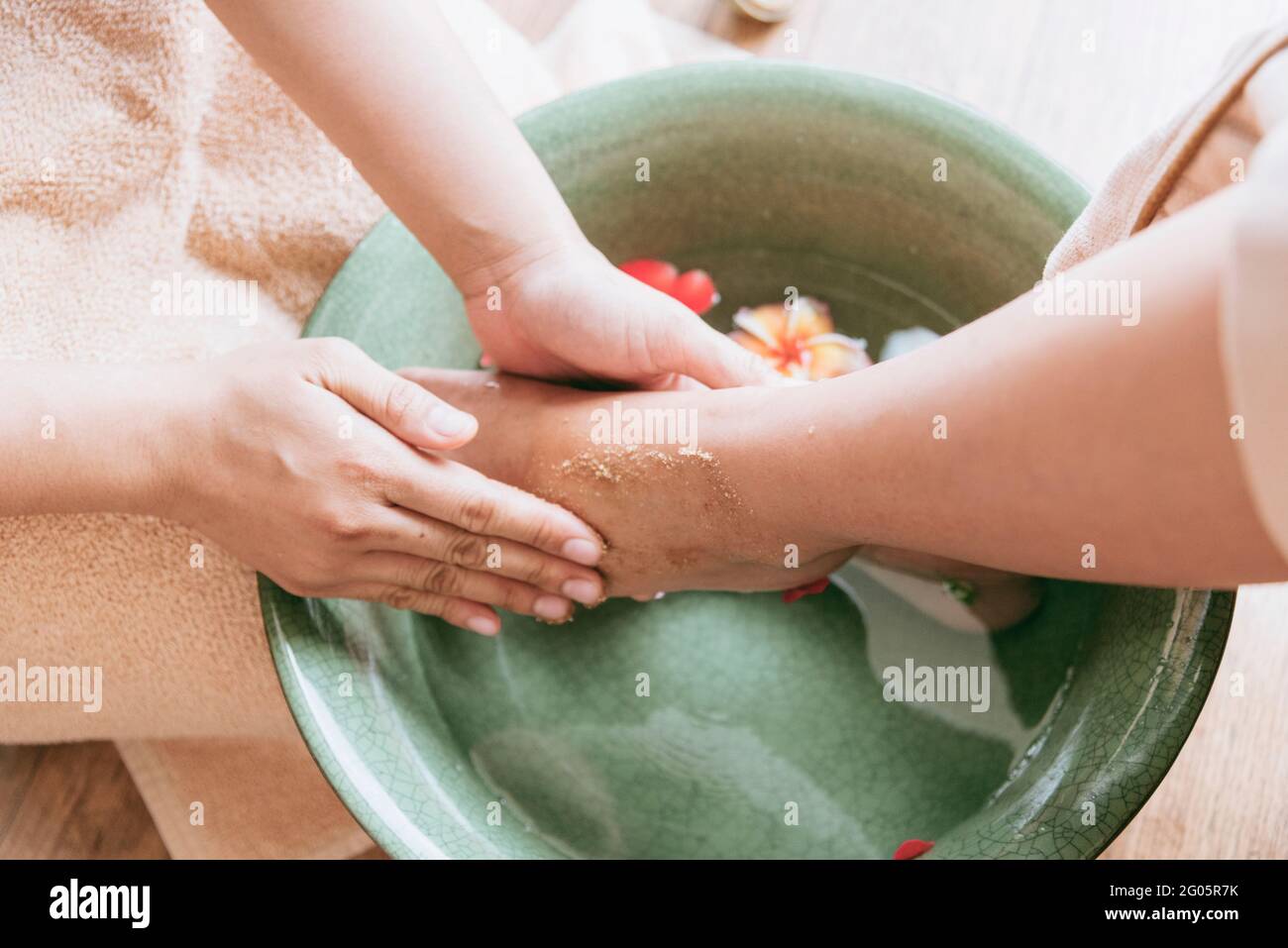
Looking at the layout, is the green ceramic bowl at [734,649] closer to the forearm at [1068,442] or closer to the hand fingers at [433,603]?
the hand fingers at [433,603]

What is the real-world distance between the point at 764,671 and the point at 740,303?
1.02 ft

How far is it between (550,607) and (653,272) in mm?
299

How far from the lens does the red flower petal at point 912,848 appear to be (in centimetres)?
60

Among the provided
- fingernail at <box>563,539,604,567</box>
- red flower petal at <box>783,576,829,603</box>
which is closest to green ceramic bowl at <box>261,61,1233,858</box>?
red flower petal at <box>783,576,829,603</box>

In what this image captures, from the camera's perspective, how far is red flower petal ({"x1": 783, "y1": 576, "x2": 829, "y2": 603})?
2.27 feet

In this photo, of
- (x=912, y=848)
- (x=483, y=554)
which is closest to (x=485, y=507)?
(x=483, y=554)

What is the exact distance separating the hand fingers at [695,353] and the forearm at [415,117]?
98 mm

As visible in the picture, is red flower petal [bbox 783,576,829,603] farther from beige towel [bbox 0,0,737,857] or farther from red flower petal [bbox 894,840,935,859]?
beige towel [bbox 0,0,737,857]

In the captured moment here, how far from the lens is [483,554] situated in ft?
2.05

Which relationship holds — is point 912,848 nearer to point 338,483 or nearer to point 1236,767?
point 1236,767

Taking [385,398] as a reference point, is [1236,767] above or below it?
below

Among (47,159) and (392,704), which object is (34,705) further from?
(47,159)

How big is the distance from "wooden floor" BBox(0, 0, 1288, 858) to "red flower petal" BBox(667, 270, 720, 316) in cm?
22

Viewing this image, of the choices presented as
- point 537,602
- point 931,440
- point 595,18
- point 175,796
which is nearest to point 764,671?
point 537,602
